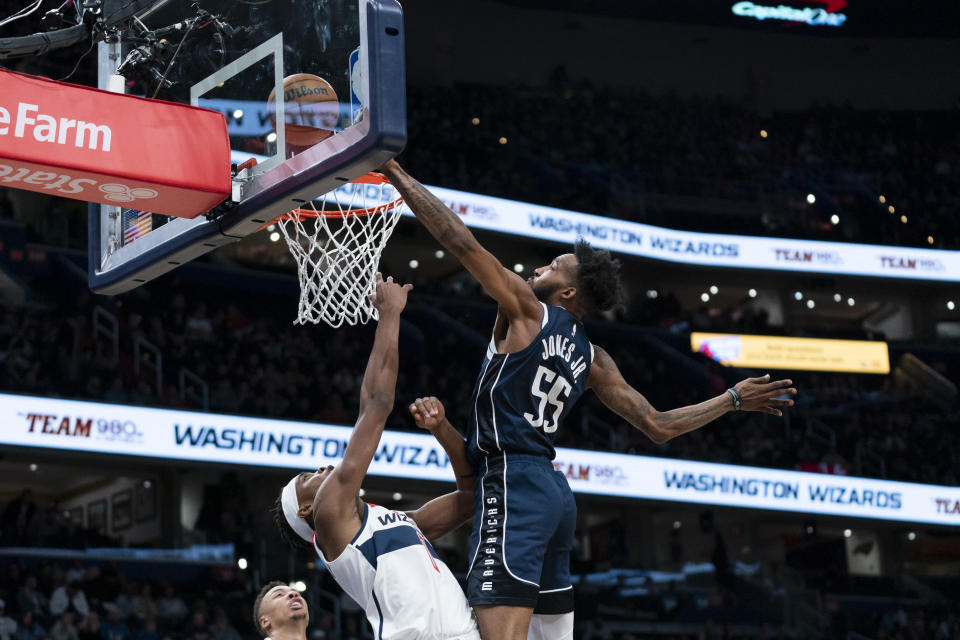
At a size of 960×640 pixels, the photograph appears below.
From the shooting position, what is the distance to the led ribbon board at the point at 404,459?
13.6 metres

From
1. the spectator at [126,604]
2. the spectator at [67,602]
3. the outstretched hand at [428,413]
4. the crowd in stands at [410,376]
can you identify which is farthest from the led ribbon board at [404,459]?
the outstretched hand at [428,413]

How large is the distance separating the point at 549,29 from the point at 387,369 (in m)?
23.9

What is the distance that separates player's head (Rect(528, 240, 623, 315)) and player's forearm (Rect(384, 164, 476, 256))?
50 cm

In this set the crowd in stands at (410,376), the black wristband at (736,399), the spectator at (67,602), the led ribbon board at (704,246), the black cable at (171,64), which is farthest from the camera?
the led ribbon board at (704,246)

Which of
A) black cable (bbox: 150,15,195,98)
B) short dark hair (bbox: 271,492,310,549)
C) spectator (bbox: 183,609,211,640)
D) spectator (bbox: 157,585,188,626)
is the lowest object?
spectator (bbox: 183,609,211,640)

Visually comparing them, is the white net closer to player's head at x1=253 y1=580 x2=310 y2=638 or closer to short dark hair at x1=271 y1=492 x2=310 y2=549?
short dark hair at x1=271 y1=492 x2=310 y2=549

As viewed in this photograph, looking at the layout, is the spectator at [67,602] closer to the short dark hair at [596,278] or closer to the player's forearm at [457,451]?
the player's forearm at [457,451]

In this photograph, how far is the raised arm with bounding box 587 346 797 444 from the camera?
463 cm

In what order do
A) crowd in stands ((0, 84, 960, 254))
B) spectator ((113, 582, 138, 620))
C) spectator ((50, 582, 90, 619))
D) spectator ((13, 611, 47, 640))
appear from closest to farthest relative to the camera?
spectator ((13, 611, 47, 640))
spectator ((50, 582, 90, 619))
spectator ((113, 582, 138, 620))
crowd in stands ((0, 84, 960, 254))

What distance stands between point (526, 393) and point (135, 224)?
1.85 metres

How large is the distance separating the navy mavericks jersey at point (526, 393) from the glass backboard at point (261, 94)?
2.69 ft

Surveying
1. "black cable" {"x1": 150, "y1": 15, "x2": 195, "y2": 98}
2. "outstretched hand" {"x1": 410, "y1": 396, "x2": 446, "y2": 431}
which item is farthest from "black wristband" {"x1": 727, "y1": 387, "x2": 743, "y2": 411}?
"black cable" {"x1": 150, "y1": 15, "x2": 195, "y2": 98}

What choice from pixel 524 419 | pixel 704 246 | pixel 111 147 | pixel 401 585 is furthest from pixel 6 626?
pixel 704 246

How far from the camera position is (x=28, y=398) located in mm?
13391
